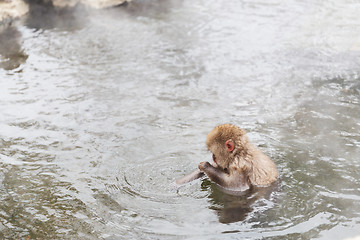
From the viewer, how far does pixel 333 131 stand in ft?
19.5

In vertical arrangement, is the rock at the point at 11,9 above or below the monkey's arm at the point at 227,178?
above

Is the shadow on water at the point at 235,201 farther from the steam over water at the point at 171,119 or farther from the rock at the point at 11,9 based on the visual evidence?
the rock at the point at 11,9

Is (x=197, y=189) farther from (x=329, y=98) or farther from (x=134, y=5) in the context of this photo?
(x=134, y=5)

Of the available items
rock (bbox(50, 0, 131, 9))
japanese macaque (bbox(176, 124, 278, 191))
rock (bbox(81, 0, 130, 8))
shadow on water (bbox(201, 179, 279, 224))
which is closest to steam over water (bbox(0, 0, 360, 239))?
shadow on water (bbox(201, 179, 279, 224))

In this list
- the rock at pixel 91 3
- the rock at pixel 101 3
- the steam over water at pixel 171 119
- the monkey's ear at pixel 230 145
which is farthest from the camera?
the rock at pixel 101 3

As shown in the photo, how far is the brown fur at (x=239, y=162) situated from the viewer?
4762mm

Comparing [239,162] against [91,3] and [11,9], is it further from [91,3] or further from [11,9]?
[91,3]

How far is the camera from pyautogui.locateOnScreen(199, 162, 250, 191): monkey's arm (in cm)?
480

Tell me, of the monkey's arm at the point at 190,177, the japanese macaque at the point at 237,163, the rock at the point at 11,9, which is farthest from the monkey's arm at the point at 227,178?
the rock at the point at 11,9

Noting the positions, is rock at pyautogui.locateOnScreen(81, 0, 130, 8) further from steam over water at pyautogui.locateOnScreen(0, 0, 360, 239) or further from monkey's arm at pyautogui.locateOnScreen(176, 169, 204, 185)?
monkey's arm at pyautogui.locateOnScreen(176, 169, 204, 185)

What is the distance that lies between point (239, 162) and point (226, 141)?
0.80 feet

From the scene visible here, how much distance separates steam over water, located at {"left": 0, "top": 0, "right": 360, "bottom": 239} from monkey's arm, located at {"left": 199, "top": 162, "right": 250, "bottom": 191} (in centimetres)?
11

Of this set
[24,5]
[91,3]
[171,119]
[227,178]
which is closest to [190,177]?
[227,178]

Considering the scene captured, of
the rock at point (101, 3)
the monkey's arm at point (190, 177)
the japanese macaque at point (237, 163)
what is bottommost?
the monkey's arm at point (190, 177)
